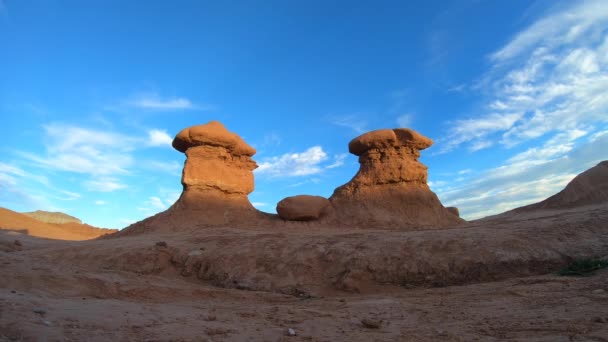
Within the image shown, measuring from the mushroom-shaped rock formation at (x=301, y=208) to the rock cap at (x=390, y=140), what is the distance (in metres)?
3.18

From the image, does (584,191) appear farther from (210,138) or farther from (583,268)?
(210,138)

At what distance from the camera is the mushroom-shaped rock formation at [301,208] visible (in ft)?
48.4

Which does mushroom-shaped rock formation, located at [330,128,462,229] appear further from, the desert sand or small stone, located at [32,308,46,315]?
small stone, located at [32,308,46,315]

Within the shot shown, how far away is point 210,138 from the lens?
15.4 meters

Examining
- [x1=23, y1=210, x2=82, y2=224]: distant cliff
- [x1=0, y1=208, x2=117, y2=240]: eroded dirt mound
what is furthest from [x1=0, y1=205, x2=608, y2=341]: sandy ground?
[x1=23, y1=210, x2=82, y2=224]: distant cliff

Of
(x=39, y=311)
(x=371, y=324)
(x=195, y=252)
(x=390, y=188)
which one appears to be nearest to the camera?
(x=39, y=311)

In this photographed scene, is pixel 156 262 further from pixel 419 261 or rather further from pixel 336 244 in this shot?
pixel 419 261

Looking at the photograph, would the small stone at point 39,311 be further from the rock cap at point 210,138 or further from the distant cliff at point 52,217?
the distant cliff at point 52,217

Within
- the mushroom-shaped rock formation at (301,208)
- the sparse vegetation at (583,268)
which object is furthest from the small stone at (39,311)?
the mushroom-shaped rock formation at (301,208)

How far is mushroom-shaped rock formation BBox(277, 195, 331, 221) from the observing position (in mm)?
14750

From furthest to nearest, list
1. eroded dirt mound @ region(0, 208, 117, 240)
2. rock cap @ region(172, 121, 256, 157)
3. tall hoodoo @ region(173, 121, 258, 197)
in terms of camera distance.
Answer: eroded dirt mound @ region(0, 208, 117, 240), rock cap @ region(172, 121, 256, 157), tall hoodoo @ region(173, 121, 258, 197)

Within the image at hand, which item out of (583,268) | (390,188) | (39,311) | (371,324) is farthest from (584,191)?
(39,311)

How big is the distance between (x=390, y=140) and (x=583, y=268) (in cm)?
1058

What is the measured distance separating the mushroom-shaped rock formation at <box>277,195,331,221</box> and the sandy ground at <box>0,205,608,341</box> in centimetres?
538
